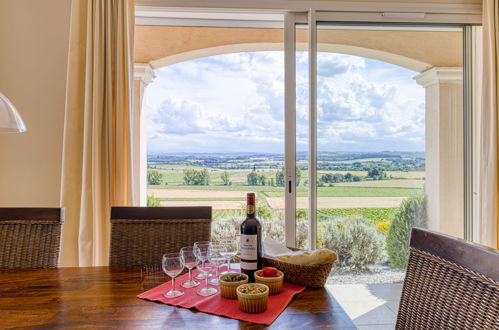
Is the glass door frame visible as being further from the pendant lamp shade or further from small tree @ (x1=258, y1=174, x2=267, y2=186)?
the pendant lamp shade

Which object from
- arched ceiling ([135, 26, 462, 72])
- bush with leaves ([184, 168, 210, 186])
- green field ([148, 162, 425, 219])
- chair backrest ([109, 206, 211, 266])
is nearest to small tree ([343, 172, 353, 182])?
green field ([148, 162, 425, 219])

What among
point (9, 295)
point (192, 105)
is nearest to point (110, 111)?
point (192, 105)

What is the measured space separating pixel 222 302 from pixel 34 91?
2.14m

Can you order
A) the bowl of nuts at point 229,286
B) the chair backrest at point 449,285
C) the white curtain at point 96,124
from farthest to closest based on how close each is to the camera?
the white curtain at point 96,124 < the bowl of nuts at point 229,286 < the chair backrest at point 449,285

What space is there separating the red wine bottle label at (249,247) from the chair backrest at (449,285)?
20.1 inches

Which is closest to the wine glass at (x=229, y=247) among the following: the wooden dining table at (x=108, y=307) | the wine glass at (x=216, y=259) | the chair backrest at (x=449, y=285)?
the wine glass at (x=216, y=259)

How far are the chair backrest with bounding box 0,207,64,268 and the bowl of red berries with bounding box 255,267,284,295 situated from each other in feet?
3.26

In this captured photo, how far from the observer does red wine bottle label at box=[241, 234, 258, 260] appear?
47.5 inches

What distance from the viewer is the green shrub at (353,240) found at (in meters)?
2.64

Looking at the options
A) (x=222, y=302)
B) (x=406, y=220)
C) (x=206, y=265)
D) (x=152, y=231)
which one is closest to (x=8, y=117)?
(x=152, y=231)

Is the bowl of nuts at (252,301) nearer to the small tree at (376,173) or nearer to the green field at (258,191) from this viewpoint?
the green field at (258,191)

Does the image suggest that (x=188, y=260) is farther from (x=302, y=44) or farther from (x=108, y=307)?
(x=302, y=44)

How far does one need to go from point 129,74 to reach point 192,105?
569 millimetres

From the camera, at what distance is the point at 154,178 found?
2783mm
